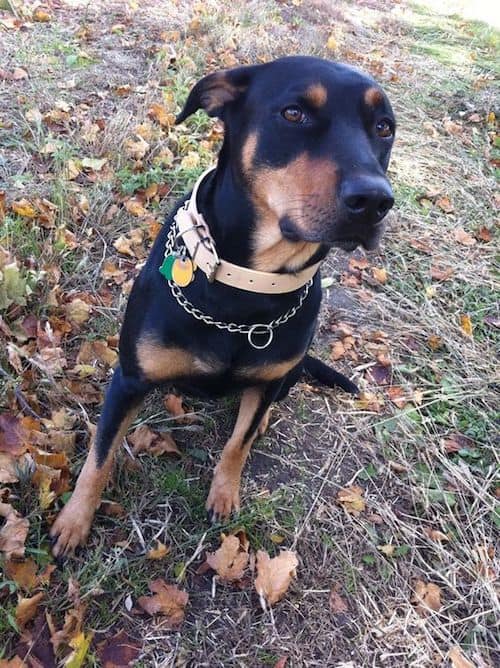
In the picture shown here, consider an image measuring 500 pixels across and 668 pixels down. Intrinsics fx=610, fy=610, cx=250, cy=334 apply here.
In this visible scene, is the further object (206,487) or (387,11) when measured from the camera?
(387,11)

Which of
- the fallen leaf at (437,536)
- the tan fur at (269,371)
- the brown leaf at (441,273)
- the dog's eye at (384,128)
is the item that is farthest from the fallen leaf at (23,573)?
the brown leaf at (441,273)

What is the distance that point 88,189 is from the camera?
12.5 ft

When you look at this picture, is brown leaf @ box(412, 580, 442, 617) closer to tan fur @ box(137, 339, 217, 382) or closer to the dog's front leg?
the dog's front leg

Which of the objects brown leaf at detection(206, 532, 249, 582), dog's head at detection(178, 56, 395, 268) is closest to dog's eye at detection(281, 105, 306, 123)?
dog's head at detection(178, 56, 395, 268)

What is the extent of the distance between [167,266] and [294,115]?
68 centimetres

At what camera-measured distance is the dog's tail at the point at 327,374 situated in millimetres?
3197

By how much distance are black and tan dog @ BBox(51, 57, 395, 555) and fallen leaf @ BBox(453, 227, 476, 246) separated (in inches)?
115

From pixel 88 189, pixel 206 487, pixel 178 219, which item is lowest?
pixel 206 487

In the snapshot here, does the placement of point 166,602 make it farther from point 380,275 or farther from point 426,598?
point 380,275

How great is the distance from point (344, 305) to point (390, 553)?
1.75 metres

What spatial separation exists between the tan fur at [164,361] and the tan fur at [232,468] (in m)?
0.33

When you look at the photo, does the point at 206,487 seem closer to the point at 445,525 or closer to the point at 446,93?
the point at 445,525

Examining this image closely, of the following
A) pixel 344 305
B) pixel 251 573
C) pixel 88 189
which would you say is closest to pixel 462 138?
pixel 344 305

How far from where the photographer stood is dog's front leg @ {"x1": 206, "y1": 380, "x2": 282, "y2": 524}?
96.8 inches
